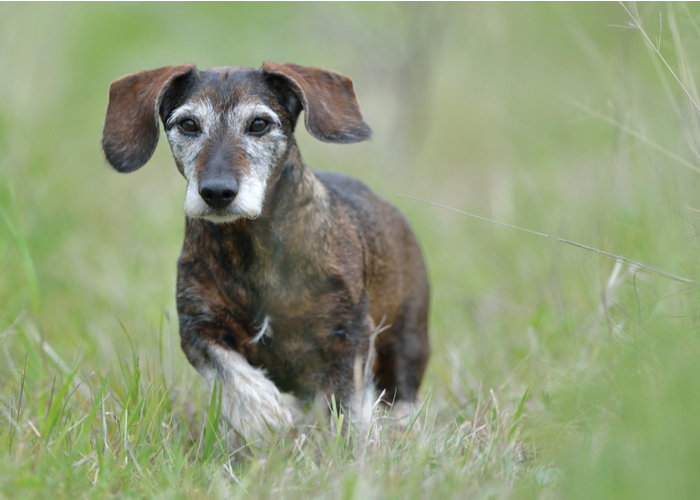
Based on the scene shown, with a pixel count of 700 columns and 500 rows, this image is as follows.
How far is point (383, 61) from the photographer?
42.4 ft

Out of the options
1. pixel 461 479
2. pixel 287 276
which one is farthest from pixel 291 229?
pixel 461 479

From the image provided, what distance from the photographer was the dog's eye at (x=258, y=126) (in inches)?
141

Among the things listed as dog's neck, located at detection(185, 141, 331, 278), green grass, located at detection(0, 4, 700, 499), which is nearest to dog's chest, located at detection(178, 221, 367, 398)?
dog's neck, located at detection(185, 141, 331, 278)

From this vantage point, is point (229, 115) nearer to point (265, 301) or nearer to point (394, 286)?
point (265, 301)

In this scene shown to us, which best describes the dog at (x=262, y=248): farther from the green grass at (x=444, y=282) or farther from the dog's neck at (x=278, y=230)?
the green grass at (x=444, y=282)

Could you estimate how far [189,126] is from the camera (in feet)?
11.8

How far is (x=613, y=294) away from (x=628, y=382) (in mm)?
1562

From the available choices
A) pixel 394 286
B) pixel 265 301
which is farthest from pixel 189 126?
pixel 394 286

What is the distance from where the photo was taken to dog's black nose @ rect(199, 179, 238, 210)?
3.18m

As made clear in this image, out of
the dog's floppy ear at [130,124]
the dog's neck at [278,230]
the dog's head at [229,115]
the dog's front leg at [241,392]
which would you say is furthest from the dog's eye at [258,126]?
the dog's front leg at [241,392]

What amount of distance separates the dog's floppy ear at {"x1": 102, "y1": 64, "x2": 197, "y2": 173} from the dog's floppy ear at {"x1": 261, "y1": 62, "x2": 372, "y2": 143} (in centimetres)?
53

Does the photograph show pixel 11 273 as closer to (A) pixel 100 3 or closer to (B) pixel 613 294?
(B) pixel 613 294

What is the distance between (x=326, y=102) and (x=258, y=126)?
0.39 meters

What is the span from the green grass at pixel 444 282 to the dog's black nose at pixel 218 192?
84 cm
